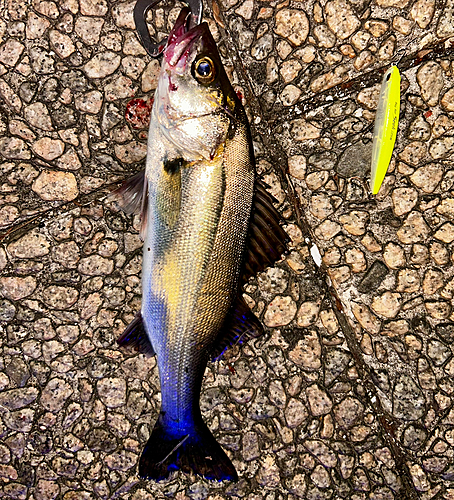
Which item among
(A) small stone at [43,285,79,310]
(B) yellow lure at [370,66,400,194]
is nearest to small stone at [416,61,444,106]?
(B) yellow lure at [370,66,400,194]

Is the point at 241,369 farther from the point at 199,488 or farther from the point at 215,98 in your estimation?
the point at 215,98

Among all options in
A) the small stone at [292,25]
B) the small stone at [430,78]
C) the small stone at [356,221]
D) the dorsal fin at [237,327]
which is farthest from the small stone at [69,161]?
the small stone at [430,78]

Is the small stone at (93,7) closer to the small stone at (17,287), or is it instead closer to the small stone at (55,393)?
the small stone at (17,287)

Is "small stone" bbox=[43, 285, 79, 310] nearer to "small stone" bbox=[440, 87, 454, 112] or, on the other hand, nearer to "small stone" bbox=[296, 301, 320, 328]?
"small stone" bbox=[296, 301, 320, 328]

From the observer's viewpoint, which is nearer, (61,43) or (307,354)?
(61,43)

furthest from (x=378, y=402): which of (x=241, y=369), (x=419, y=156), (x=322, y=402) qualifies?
(x=419, y=156)

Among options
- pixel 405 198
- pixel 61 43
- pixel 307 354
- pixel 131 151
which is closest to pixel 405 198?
pixel 405 198

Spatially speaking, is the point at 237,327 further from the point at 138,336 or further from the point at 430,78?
the point at 430,78
